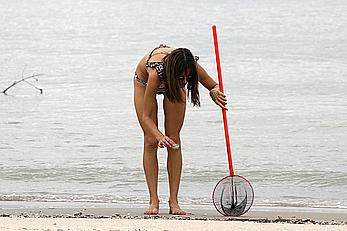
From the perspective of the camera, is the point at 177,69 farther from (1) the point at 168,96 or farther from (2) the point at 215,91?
(2) the point at 215,91

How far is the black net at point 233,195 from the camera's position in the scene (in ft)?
25.3

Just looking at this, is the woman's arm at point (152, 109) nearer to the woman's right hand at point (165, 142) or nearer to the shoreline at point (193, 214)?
the woman's right hand at point (165, 142)

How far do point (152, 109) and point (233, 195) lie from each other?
36.5 inches

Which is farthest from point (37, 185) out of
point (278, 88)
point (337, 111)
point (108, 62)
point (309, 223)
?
point (108, 62)

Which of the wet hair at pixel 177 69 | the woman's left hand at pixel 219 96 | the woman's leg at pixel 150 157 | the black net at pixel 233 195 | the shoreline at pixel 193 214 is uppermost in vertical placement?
the wet hair at pixel 177 69

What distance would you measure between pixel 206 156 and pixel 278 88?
5.90 m

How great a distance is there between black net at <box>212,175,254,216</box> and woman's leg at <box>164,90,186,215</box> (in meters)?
0.33

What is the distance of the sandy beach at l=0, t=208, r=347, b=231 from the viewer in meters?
6.60

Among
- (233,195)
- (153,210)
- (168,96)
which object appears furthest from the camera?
(153,210)

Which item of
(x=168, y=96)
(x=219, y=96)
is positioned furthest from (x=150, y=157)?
(x=219, y=96)

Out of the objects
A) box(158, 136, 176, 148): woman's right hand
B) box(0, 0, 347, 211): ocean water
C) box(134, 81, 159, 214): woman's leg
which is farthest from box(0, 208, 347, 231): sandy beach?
box(0, 0, 347, 211): ocean water

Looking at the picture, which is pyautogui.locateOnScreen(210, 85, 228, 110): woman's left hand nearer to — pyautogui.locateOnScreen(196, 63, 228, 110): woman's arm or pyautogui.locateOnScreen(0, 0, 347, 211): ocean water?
pyautogui.locateOnScreen(196, 63, 228, 110): woman's arm

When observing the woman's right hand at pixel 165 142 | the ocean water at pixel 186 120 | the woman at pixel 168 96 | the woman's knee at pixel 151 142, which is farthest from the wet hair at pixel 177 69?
the ocean water at pixel 186 120

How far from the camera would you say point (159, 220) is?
7000 millimetres
